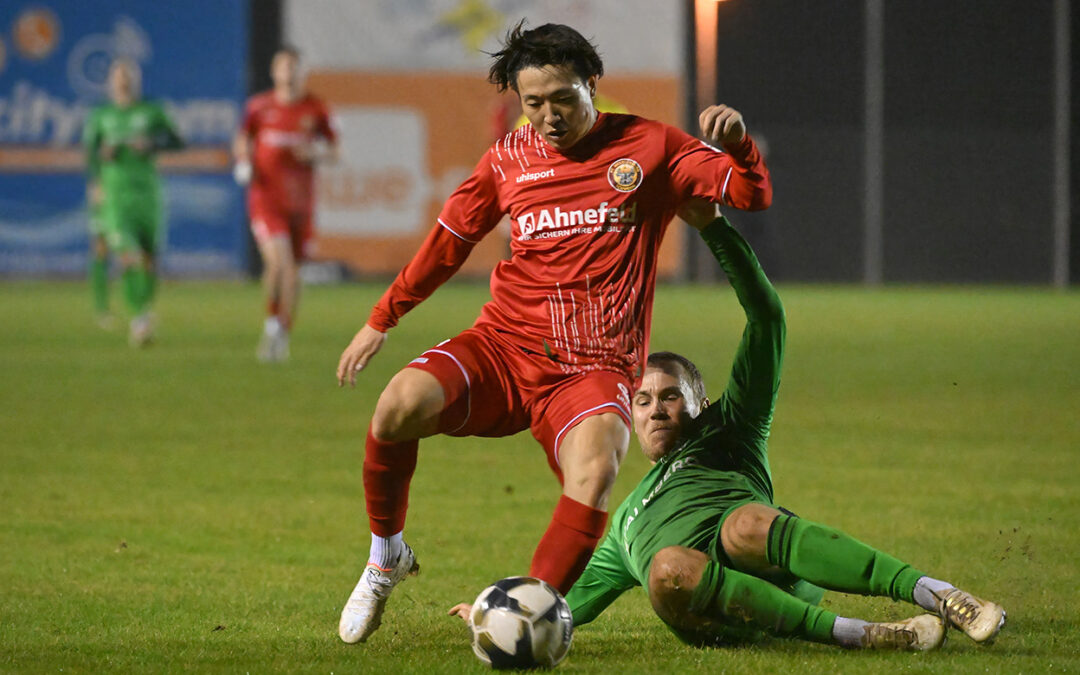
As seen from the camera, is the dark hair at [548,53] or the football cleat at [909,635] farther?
the dark hair at [548,53]

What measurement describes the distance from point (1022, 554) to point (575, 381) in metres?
1.94

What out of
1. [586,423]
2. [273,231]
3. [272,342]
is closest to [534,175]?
[586,423]

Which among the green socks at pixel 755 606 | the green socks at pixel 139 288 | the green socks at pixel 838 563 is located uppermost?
the green socks at pixel 838 563

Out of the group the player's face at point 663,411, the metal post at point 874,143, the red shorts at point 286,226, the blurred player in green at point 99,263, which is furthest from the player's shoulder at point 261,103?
the metal post at point 874,143

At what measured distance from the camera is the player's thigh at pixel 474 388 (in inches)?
174

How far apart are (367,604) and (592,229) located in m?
1.19

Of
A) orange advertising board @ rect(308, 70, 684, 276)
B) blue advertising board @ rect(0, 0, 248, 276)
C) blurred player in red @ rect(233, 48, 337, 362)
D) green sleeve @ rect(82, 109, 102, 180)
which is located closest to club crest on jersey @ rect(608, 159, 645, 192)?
blurred player in red @ rect(233, 48, 337, 362)

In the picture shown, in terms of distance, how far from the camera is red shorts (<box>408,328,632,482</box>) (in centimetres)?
435

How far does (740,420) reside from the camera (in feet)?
15.1

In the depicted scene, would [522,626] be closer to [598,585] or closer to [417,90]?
[598,585]

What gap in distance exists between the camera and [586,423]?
4.23m

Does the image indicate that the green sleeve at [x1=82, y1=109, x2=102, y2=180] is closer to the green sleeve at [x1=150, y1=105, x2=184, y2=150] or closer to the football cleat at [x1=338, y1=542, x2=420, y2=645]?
the green sleeve at [x1=150, y1=105, x2=184, y2=150]

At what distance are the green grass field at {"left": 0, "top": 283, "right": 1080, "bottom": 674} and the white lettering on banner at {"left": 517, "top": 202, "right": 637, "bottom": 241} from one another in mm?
1111

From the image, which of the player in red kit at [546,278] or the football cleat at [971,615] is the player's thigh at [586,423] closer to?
the player in red kit at [546,278]
